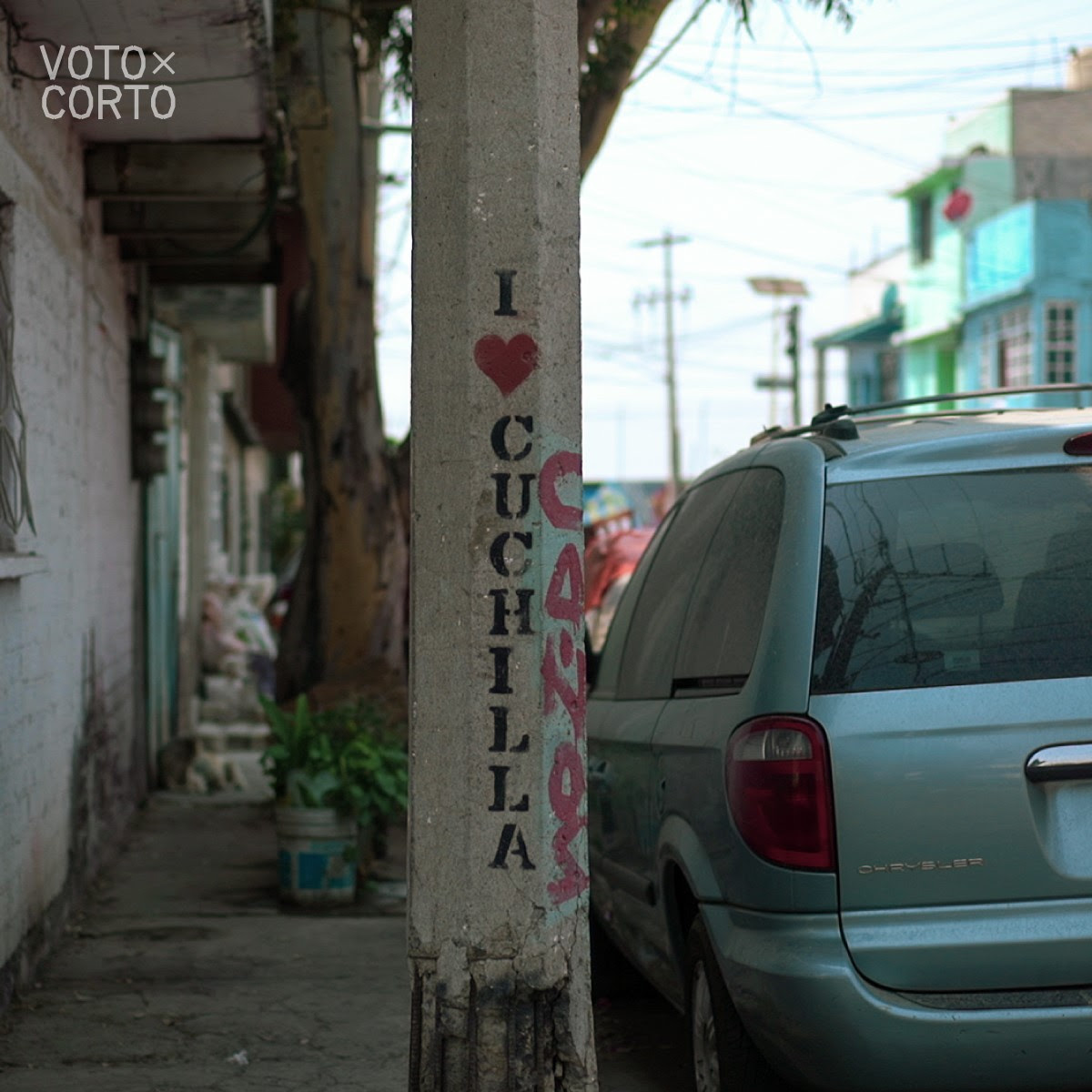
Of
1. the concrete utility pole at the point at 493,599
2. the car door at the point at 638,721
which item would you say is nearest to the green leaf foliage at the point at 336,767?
the car door at the point at 638,721

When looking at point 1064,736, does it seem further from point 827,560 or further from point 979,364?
point 979,364

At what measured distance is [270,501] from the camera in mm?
31219

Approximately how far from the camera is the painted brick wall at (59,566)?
598cm

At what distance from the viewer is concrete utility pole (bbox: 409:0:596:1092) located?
3643 mm

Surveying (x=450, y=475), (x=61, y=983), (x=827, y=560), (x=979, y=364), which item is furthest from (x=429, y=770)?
(x=979, y=364)

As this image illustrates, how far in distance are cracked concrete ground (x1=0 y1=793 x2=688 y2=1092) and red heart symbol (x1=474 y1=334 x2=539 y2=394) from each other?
2341 millimetres

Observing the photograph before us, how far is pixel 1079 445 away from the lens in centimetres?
394

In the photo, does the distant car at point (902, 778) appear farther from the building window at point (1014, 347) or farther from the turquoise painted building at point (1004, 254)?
the building window at point (1014, 347)

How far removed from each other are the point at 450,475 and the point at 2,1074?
8.64 feet

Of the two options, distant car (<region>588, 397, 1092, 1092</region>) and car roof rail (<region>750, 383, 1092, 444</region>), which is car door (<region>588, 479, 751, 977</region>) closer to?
car roof rail (<region>750, 383, 1092, 444</region>)

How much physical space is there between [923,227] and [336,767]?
3539 cm

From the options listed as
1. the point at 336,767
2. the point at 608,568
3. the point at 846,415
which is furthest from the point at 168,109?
the point at 608,568

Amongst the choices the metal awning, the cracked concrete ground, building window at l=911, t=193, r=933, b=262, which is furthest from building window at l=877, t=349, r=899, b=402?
the cracked concrete ground

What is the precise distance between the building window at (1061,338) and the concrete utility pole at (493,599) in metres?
31.3
